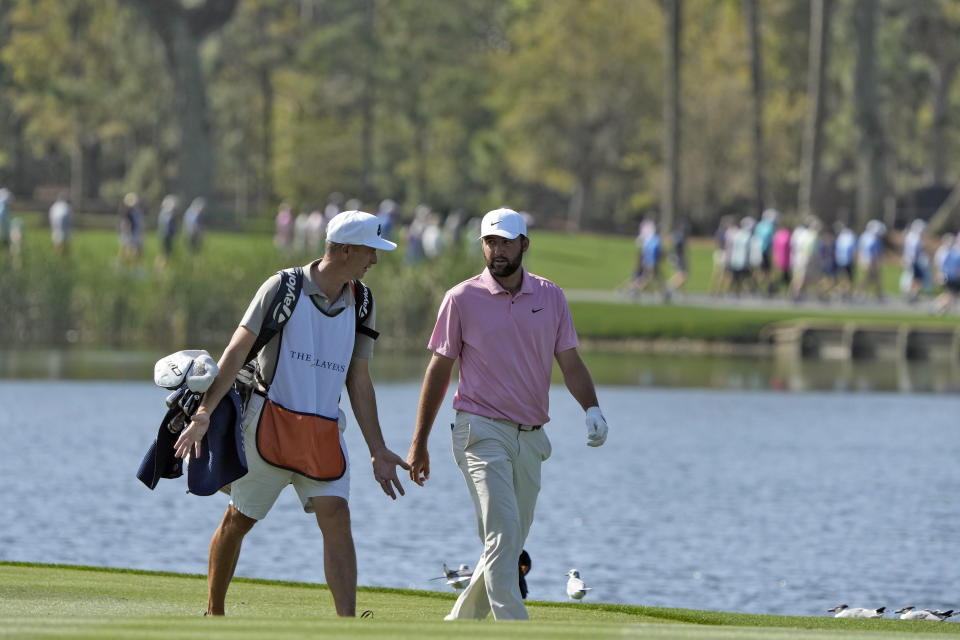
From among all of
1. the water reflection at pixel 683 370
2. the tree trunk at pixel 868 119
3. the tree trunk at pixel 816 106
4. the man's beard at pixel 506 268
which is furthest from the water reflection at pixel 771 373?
the man's beard at pixel 506 268

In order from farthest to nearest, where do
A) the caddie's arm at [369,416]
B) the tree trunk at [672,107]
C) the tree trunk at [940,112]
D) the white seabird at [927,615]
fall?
the tree trunk at [940,112] < the tree trunk at [672,107] < the white seabird at [927,615] < the caddie's arm at [369,416]

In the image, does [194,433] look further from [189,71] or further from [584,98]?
[584,98]

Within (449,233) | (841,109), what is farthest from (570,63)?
(449,233)

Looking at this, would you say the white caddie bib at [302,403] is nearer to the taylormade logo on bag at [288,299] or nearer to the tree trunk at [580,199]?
the taylormade logo on bag at [288,299]

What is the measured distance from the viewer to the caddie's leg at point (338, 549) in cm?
852

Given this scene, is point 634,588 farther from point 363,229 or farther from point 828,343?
point 828,343

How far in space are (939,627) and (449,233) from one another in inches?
1790

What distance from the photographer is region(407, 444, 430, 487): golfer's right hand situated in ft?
29.8

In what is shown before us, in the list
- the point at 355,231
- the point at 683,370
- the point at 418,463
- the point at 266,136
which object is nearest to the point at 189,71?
the point at 266,136

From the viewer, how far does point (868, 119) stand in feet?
202

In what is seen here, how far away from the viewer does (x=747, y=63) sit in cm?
8419

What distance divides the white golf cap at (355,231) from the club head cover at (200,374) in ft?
2.52

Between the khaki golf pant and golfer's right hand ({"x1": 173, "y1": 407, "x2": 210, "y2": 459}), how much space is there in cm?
123

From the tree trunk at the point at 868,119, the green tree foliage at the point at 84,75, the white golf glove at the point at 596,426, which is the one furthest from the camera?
the green tree foliage at the point at 84,75
